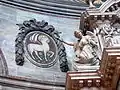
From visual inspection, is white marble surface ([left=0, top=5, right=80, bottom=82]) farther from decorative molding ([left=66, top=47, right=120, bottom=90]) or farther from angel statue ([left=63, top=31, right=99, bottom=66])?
decorative molding ([left=66, top=47, right=120, bottom=90])

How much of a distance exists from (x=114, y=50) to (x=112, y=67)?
31cm

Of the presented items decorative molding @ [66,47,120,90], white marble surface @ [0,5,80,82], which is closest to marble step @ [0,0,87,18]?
white marble surface @ [0,5,80,82]

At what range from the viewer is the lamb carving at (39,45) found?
12570mm

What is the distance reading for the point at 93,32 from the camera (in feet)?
30.2

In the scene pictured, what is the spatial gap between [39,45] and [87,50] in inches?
169

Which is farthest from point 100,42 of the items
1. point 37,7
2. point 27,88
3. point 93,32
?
point 37,7

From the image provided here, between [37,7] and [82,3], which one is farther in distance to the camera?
[82,3]

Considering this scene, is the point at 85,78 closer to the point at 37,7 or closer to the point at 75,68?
the point at 75,68

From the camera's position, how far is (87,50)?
28.6 ft

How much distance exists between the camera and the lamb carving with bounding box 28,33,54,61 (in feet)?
41.2

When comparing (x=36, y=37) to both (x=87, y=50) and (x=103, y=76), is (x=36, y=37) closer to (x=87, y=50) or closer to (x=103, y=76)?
(x=87, y=50)

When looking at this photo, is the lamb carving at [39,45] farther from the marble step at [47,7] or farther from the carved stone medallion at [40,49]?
the marble step at [47,7]

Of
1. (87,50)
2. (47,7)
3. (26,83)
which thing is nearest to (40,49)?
(26,83)

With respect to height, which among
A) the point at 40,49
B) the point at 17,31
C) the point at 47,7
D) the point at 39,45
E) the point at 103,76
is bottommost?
the point at 103,76
